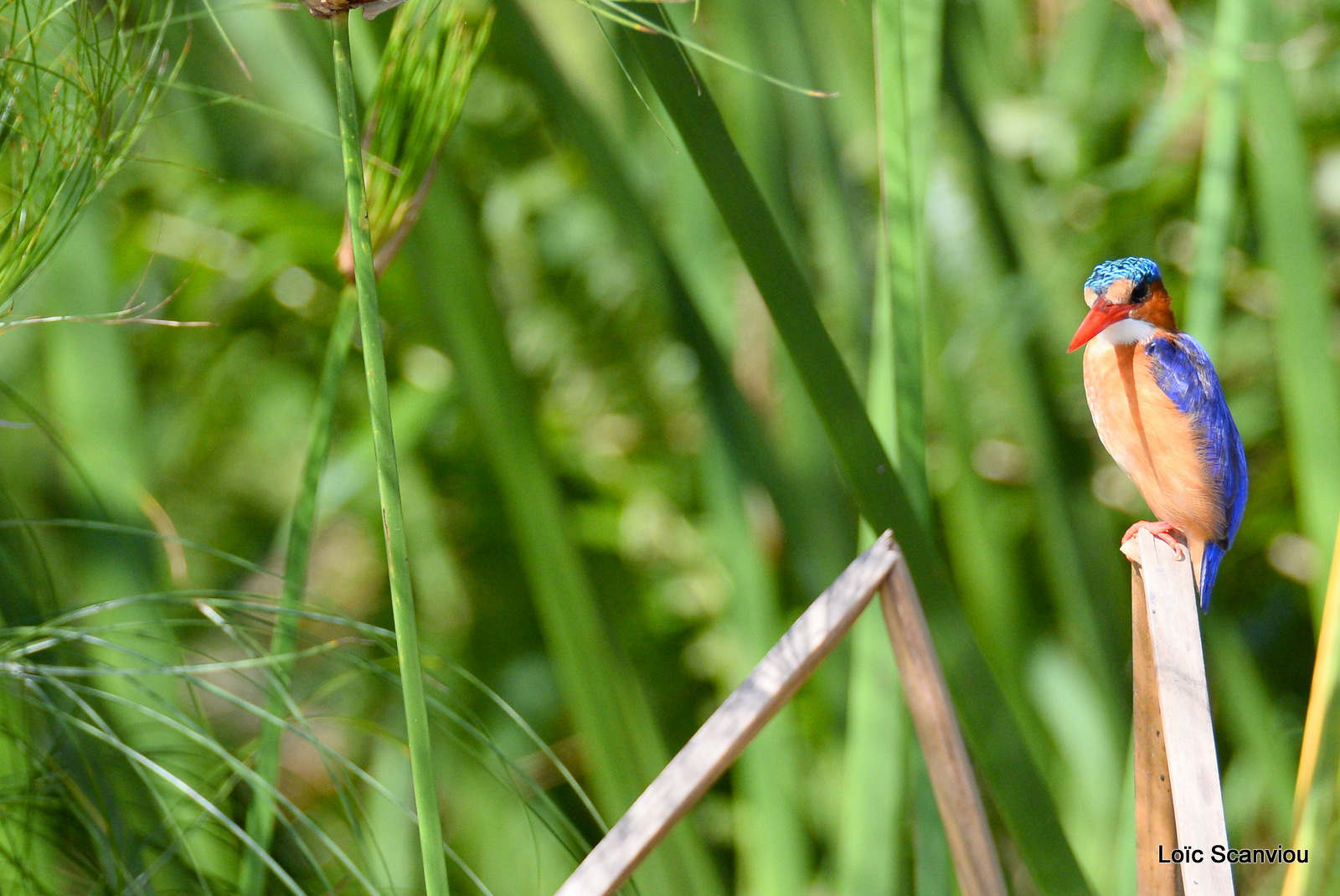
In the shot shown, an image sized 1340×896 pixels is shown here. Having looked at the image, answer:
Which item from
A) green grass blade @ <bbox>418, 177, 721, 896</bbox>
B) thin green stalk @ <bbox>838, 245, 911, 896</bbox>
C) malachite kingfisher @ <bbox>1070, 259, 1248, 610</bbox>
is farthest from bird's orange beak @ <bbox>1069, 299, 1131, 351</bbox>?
green grass blade @ <bbox>418, 177, 721, 896</bbox>

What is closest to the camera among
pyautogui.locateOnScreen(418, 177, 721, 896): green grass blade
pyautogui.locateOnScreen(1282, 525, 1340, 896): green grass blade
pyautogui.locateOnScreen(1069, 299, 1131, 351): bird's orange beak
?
pyautogui.locateOnScreen(1069, 299, 1131, 351): bird's orange beak

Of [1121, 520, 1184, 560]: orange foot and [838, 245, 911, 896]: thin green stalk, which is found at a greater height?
[1121, 520, 1184, 560]: orange foot

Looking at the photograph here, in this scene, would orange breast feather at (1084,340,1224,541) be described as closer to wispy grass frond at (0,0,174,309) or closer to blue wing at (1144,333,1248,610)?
blue wing at (1144,333,1248,610)

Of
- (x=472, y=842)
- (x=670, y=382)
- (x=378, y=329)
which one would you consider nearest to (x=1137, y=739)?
(x=378, y=329)

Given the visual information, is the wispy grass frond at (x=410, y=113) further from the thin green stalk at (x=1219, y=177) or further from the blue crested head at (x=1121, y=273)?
the thin green stalk at (x=1219, y=177)

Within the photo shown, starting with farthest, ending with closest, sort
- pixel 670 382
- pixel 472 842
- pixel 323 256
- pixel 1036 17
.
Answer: pixel 1036 17 → pixel 670 382 → pixel 323 256 → pixel 472 842


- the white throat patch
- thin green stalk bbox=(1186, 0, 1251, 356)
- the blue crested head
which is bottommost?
the white throat patch

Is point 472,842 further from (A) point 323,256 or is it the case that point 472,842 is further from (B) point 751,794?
(A) point 323,256

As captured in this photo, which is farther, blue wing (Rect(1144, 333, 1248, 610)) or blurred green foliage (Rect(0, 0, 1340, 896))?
blurred green foliage (Rect(0, 0, 1340, 896))

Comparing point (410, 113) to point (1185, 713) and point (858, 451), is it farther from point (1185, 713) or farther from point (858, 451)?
point (1185, 713)
